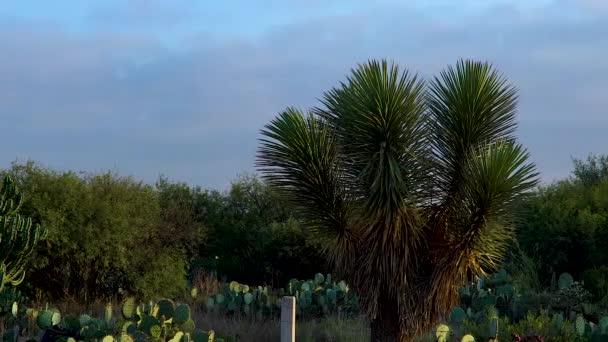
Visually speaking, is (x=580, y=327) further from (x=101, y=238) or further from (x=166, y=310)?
(x=101, y=238)

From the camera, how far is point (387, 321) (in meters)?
10.7

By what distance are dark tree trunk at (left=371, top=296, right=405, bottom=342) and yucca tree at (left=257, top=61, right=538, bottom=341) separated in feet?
0.04

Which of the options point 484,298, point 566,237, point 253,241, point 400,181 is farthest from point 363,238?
point 253,241

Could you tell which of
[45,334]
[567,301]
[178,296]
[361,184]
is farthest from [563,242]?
[45,334]

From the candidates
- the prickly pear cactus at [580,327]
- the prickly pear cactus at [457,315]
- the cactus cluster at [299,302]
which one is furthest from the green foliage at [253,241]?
the prickly pear cactus at [580,327]

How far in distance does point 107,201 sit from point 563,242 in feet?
36.3

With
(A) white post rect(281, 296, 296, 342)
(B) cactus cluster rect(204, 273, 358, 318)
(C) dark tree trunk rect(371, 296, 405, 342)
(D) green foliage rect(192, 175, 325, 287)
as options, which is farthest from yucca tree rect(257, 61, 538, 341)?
(D) green foliage rect(192, 175, 325, 287)

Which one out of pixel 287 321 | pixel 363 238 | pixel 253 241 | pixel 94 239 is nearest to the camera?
pixel 287 321

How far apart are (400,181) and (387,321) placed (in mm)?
1877

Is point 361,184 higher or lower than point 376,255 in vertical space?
higher

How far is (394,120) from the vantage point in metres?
10.2

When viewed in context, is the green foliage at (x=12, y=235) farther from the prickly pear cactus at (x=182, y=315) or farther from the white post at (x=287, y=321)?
the white post at (x=287, y=321)

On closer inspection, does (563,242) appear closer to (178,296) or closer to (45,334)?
(178,296)

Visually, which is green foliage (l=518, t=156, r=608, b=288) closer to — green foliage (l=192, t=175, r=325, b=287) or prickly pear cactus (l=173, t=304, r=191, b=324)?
green foliage (l=192, t=175, r=325, b=287)
